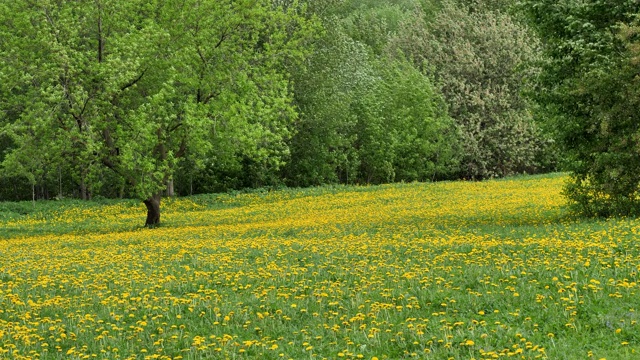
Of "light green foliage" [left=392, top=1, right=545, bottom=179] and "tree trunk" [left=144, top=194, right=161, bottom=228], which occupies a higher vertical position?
"light green foliage" [left=392, top=1, right=545, bottom=179]

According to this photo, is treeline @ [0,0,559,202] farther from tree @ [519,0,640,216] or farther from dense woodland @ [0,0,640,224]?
tree @ [519,0,640,216]

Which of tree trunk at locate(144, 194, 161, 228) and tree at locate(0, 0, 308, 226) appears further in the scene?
tree trunk at locate(144, 194, 161, 228)

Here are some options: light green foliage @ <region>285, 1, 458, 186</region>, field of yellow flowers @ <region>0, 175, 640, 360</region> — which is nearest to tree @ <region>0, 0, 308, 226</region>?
field of yellow flowers @ <region>0, 175, 640, 360</region>

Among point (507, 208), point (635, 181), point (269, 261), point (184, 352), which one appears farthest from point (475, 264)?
point (507, 208)

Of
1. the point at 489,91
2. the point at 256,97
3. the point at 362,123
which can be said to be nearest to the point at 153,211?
the point at 256,97

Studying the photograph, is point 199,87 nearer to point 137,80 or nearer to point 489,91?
point 137,80

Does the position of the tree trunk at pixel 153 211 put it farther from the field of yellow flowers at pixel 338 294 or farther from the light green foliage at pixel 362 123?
the light green foliage at pixel 362 123

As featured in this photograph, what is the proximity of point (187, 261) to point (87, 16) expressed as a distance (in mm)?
14864

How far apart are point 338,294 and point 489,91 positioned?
47401 mm

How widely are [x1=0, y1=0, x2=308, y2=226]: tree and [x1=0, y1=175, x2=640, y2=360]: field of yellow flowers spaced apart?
178 inches

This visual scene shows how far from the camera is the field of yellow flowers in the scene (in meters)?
9.24

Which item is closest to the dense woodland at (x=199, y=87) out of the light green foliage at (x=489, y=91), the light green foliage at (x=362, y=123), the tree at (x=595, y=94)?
the tree at (x=595, y=94)

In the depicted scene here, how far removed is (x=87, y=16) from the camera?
91.1 ft

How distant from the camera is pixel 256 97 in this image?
28.5m
